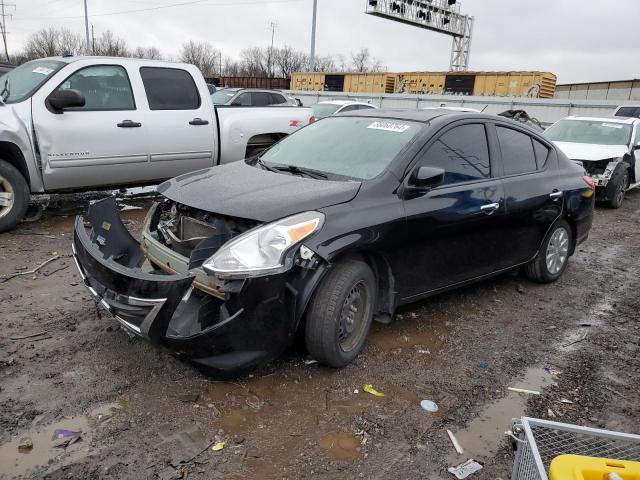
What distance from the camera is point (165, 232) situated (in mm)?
3566

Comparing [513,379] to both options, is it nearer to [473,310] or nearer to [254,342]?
[473,310]

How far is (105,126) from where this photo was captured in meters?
6.23

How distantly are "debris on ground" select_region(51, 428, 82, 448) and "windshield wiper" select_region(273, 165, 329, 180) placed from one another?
215cm

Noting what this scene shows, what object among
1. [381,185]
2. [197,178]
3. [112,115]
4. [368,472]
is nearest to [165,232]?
[197,178]

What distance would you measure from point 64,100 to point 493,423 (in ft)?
17.8

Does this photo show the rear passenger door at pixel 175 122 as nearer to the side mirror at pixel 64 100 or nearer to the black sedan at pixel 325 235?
the side mirror at pixel 64 100

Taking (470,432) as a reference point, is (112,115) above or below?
above

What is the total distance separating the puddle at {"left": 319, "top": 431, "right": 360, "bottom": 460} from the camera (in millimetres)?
2617

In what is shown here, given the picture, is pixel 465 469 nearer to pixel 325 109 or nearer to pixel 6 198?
pixel 6 198

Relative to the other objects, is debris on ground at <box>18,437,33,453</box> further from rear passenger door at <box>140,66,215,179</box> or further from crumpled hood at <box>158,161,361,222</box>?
rear passenger door at <box>140,66,215,179</box>

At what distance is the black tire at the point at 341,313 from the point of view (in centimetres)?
305

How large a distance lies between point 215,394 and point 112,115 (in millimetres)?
4537

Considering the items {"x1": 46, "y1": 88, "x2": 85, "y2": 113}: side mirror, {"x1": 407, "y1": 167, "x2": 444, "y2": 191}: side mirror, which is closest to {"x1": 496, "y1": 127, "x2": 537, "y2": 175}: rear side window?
{"x1": 407, "y1": 167, "x2": 444, "y2": 191}: side mirror

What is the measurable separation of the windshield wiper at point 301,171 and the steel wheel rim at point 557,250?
2.72 metres
